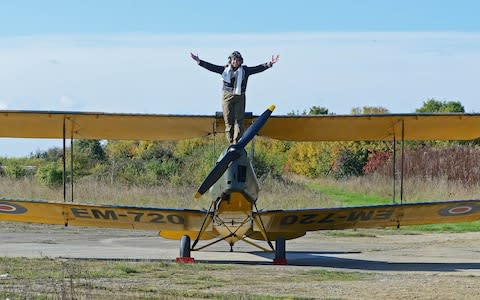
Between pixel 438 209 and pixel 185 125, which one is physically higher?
pixel 185 125

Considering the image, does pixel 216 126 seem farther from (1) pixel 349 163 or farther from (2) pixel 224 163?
(1) pixel 349 163

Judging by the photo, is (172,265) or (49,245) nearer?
(172,265)

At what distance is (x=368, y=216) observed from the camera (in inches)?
633

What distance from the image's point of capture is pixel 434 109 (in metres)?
69.5

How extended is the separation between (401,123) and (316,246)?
4.18m

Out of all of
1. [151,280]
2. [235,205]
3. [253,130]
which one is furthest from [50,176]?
[151,280]

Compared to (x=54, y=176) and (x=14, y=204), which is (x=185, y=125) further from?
(x=54, y=176)

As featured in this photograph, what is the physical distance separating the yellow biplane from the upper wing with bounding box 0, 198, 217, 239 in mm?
17

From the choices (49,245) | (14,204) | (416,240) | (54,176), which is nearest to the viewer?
(14,204)

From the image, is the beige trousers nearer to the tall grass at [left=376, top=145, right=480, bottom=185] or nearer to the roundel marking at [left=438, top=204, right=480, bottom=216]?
the roundel marking at [left=438, top=204, right=480, bottom=216]

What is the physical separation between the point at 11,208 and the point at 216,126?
12.6 ft

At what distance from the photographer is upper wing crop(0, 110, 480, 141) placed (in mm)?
15984

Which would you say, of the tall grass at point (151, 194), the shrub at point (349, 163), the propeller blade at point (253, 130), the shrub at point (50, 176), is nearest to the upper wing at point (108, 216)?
the propeller blade at point (253, 130)

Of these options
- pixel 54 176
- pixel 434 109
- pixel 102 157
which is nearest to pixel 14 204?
pixel 54 176
